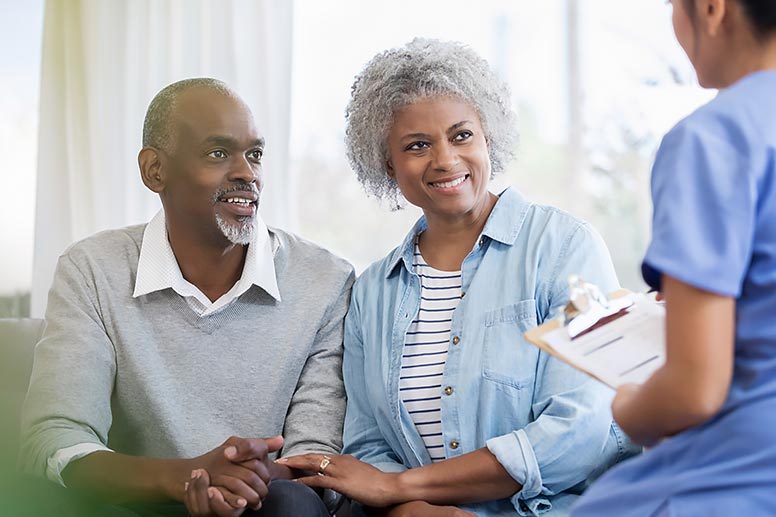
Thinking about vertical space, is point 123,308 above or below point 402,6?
below

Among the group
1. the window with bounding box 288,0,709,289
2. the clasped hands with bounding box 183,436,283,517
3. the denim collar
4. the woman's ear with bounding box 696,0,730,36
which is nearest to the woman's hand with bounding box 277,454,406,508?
the clasped hands with bounding box 183,436,283,517

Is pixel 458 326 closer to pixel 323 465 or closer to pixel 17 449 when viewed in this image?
pixel 323 465

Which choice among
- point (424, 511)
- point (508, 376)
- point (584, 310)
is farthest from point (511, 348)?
A: point (584, 310)

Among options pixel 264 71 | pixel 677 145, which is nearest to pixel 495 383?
pixel 677 145

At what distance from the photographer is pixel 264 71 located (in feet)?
9.34

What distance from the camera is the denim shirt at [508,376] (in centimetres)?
158

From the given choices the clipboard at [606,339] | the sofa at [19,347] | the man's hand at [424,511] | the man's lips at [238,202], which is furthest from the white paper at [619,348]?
the sofa at [19,347]

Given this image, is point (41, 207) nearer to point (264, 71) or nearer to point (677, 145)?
point (264, 71)

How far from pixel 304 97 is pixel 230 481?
204 cm

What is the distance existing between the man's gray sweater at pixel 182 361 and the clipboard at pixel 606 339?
3.04ft

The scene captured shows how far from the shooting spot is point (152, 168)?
202 centimetres

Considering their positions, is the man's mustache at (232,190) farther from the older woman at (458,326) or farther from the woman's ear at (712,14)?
the woman's ear at (712,14)

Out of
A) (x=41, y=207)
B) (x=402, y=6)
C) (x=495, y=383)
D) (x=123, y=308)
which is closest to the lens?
(x=495, y=383)

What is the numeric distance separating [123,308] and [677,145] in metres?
1.32
